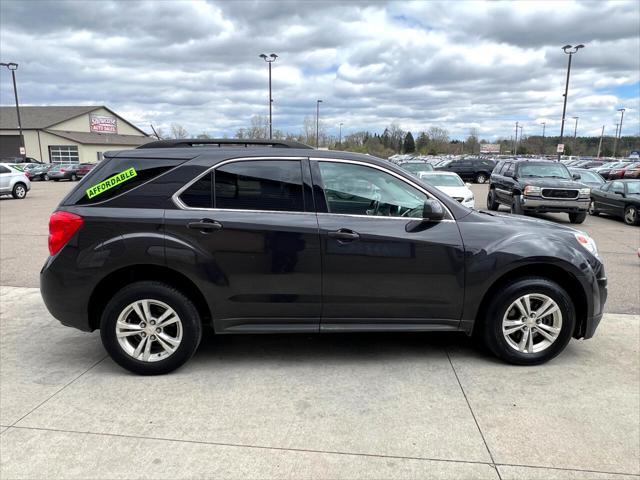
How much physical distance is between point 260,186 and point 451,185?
1075 centimetres

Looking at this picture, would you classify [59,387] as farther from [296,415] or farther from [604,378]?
[604,378]

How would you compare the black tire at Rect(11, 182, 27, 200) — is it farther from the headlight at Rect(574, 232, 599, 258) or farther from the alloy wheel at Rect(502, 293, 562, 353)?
the headlight at Rect(574, 232, 599, 258)

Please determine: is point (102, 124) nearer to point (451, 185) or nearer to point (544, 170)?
point (451, 185)

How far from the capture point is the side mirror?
378cm

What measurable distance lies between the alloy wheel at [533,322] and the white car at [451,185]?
28.1ft

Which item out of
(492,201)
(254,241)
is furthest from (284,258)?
(492,201)

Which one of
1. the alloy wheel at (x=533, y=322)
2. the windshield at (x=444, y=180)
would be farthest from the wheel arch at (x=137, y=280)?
the windshield at (x=444, y=180)

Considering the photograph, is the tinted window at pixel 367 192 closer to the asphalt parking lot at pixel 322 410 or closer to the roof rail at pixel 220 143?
the roof rail at pixel 220 143

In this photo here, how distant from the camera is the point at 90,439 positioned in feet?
9.77

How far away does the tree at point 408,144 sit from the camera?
409 ft

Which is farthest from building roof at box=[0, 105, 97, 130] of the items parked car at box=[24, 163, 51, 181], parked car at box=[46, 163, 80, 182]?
parked car at box=[46, 163, 80, 182]

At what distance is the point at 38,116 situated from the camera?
6303cm

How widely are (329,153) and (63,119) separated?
68923 millimetres

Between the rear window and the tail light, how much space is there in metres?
0.14
